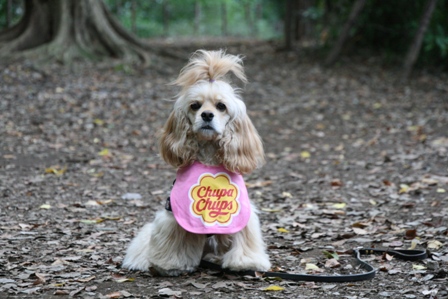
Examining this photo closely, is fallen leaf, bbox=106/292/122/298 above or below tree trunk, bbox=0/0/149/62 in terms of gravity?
below

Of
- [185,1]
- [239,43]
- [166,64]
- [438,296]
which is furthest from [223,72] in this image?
[185,1]

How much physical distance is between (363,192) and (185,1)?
26.7 m

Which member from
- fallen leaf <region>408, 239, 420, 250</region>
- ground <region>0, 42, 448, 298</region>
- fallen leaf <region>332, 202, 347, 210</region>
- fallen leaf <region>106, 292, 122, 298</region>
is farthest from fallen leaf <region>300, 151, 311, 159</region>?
fallen leaf <region>106, 292, 122, 298</region>

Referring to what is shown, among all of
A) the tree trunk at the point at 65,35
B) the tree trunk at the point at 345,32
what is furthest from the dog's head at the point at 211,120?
the tree trunk at the point at 345,32

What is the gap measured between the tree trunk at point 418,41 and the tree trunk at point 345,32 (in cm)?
152

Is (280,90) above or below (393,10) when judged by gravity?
below

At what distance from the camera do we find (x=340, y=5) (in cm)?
1612

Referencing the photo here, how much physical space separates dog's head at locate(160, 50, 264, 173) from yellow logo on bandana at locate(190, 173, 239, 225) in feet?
0.47

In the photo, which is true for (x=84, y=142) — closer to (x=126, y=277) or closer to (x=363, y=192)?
(x=363, y=192)

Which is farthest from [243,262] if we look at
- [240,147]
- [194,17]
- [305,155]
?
[194,17]

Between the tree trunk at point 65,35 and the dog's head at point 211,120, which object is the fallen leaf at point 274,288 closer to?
the dog's head at point 211,120

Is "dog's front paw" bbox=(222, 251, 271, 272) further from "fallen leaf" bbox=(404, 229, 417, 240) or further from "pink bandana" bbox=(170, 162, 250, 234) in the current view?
"fallen leaf" bbox=(404, 229, 417, 240)

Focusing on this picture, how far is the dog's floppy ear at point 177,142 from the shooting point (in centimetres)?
440

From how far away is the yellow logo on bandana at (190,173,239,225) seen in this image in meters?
4.39
